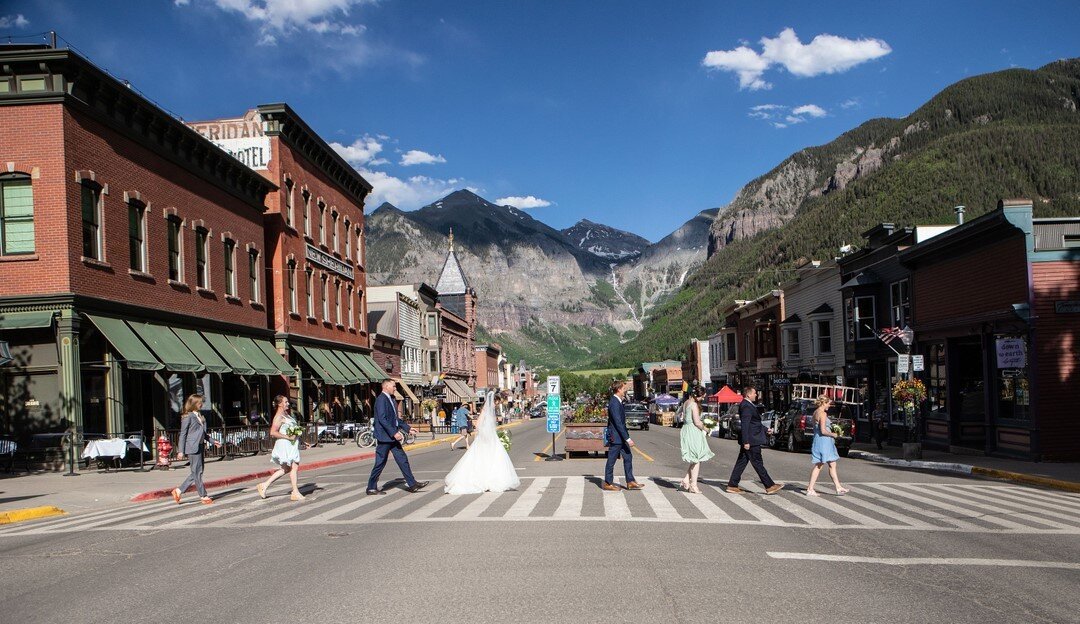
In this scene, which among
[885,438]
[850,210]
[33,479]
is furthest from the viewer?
[850,210]

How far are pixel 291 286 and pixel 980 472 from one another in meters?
29.2

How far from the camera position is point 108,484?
62.2ft

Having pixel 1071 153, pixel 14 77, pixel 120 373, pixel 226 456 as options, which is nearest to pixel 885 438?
pixel 226 456

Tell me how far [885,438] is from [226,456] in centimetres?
2354

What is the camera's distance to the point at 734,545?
32.4 feet

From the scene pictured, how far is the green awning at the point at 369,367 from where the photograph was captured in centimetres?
4769

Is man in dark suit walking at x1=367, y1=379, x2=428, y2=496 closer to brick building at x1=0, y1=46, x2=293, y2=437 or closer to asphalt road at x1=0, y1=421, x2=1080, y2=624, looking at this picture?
asphalt road at x1=0, y1=421, x2=1080, y2=624

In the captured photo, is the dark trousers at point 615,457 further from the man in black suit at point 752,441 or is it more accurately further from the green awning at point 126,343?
the green awning at point 126,343

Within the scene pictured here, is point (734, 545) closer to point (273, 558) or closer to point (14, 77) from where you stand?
point (273, 558)

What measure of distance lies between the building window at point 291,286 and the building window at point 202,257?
7.77 metres

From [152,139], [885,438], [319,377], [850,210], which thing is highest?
[850,210]

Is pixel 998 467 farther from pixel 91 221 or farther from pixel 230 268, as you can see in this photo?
pixel 230 268

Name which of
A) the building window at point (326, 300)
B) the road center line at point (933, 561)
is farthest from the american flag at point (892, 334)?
the building window at point (326, 300)

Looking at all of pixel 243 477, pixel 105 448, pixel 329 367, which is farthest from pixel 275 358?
pixel 243 477
